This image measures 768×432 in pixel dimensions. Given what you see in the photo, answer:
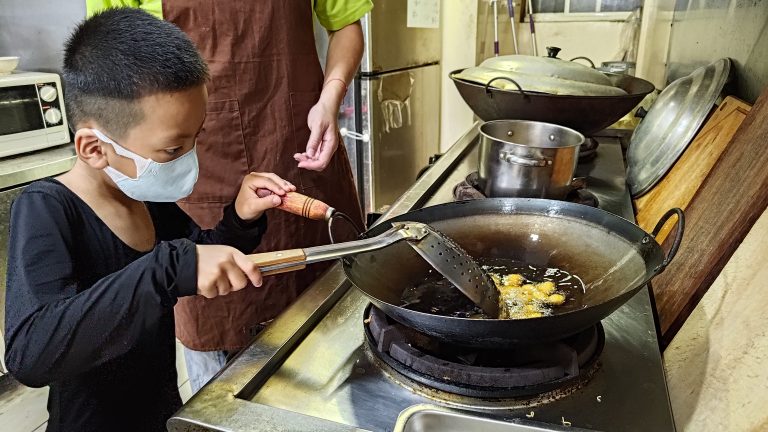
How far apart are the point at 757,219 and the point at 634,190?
0.56 metres

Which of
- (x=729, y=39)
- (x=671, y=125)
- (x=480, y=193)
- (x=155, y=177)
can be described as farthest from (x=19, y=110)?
(x=729, y=39)

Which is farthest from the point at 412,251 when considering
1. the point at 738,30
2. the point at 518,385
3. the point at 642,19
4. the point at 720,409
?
the point at 642,19

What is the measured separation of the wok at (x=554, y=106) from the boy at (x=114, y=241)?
2.28 feet

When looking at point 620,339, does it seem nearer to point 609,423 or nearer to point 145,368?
point 609,423

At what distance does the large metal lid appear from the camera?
117 cm

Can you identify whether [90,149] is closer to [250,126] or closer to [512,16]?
[250,126]

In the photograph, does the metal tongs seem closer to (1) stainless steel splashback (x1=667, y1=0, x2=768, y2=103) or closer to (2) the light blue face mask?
(2) the light blue face mask

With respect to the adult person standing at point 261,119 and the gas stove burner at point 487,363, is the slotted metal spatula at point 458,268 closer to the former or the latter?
the gas stove burner at point 487,363

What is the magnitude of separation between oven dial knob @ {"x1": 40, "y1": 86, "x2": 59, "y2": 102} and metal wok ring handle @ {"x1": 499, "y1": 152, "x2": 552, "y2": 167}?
156 centimetres

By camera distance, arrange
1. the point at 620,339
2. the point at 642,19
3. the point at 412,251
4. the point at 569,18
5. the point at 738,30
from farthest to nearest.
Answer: the point at 569,18 < the point at 642,19 < the point at 738,30 < the point at 412,251 < the point at 620,339

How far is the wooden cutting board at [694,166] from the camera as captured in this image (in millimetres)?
1040

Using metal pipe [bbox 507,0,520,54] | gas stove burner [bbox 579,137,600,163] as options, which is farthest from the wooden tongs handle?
metal pipe [bbox 507,0,520,54]

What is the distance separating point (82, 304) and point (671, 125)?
1.24 meters

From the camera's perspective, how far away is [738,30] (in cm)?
124
